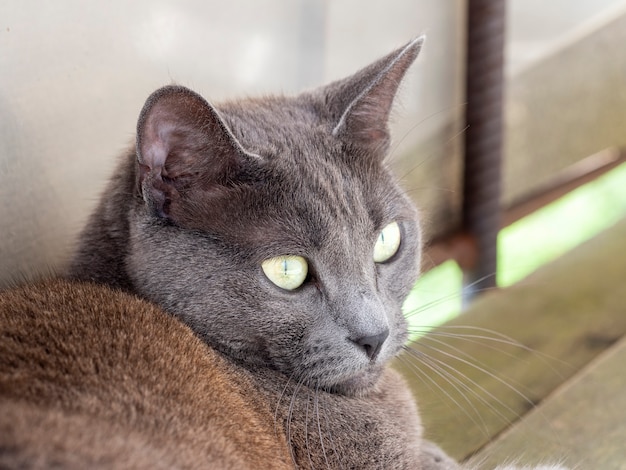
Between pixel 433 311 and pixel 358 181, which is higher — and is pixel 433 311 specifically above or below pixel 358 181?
below

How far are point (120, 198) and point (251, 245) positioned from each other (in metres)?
0.28

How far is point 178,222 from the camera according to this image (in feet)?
4.09

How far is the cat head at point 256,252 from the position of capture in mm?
1220

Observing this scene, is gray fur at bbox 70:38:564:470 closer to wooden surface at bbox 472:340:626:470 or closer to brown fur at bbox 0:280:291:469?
brown fur at bbox 0:280:291:469

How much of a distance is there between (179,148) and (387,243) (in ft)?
1.36

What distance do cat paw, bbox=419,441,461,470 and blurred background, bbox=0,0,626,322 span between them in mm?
298

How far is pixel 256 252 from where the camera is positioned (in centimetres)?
123

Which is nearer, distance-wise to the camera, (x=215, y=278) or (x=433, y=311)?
(x=215, y=278)

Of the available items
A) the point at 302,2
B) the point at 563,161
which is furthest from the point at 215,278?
the point at 563,161

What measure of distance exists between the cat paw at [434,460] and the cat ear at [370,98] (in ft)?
1.93

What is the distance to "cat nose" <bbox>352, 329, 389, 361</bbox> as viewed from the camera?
122 cm

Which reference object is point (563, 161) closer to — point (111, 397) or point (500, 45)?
point (500, 45)

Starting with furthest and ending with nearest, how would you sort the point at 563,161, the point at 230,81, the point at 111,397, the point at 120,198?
the point at 563,161, the point at 230,81, the point at 120,198, the point at 111,397

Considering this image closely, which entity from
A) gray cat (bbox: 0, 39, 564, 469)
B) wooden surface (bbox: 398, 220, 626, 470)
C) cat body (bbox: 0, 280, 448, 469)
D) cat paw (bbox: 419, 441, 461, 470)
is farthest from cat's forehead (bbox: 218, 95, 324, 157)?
cat paw (bbox: 419, 441, 461, 470)
